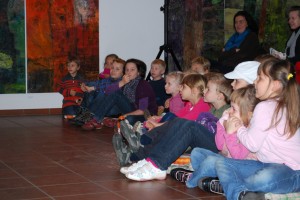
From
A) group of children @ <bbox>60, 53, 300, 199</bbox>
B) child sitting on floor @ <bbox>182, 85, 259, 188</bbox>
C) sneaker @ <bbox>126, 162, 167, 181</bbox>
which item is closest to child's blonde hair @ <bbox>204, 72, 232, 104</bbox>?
group of children @ <bbox>60, 53, 300, 199</bbox>

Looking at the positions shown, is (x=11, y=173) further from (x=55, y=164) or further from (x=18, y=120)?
(x=18, y=120)

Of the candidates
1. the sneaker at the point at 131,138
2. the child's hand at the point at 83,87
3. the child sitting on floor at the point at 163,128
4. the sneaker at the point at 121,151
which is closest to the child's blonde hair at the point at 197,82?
the child sitting on floor at the point at 163,128

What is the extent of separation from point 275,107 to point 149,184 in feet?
3.61

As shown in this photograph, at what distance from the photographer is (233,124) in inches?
127

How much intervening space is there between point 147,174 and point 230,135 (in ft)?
2.28

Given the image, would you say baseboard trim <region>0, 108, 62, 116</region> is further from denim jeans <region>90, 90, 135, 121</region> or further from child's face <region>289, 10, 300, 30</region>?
child's face <region>289, 10, 300, 30</region>

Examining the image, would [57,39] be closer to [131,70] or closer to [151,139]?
[131,70]

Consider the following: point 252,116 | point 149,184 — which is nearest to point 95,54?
point 149,184

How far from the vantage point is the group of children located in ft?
9.86

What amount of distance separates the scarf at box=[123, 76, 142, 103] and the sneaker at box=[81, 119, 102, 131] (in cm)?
49

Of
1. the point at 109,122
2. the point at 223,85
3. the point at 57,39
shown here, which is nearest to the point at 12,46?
the point at 57,39

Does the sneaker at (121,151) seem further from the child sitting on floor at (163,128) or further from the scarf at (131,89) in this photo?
the scarf at (131,89)

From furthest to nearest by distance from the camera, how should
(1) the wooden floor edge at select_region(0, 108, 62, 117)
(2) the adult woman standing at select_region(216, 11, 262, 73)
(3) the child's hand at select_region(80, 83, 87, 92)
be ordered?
(1) the wooden floor edge at select_region(0, 108, 62, 117)
(3) the child's hand at select_region(80, 83, 87, 92)
(2) the adult woman standing at select_region(216, 11, 262, 73)

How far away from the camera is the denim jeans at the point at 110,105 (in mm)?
6301
